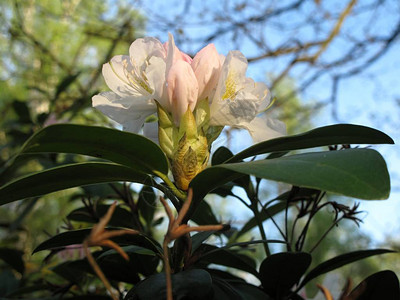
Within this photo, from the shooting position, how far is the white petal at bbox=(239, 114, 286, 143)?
0.64 meters

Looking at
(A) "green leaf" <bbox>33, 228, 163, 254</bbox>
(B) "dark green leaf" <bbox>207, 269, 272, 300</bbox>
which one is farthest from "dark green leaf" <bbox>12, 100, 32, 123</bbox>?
(B) "dark green leaf" <bbox>207, 269, 272, 300</bbox>

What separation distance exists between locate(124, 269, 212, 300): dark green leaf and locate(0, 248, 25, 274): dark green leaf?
2.01ft

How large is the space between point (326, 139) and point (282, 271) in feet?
0.57

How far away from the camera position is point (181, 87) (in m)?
0.55

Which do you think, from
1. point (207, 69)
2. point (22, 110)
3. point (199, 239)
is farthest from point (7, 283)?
point (22, 110)

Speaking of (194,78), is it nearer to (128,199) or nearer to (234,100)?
(234,100)

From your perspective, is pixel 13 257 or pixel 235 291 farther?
pixel 13 257

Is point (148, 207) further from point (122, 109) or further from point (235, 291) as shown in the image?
point (235, 291)

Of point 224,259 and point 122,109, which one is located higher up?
point 122,109

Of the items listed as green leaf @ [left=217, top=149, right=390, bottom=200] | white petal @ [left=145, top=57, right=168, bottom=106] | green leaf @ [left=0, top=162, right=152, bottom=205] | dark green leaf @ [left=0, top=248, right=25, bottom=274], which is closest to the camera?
green leaf @ [left=217, top=149, right=390, bottom=200]

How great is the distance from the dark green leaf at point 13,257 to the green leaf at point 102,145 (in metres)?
0.58

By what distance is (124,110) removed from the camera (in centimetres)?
64

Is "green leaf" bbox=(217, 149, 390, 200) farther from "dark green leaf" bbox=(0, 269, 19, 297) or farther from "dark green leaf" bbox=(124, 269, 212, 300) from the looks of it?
"dark green leaf" bbox=(0, 269, 19, 297)

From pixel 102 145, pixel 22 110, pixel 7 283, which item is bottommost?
pixel 7 283
